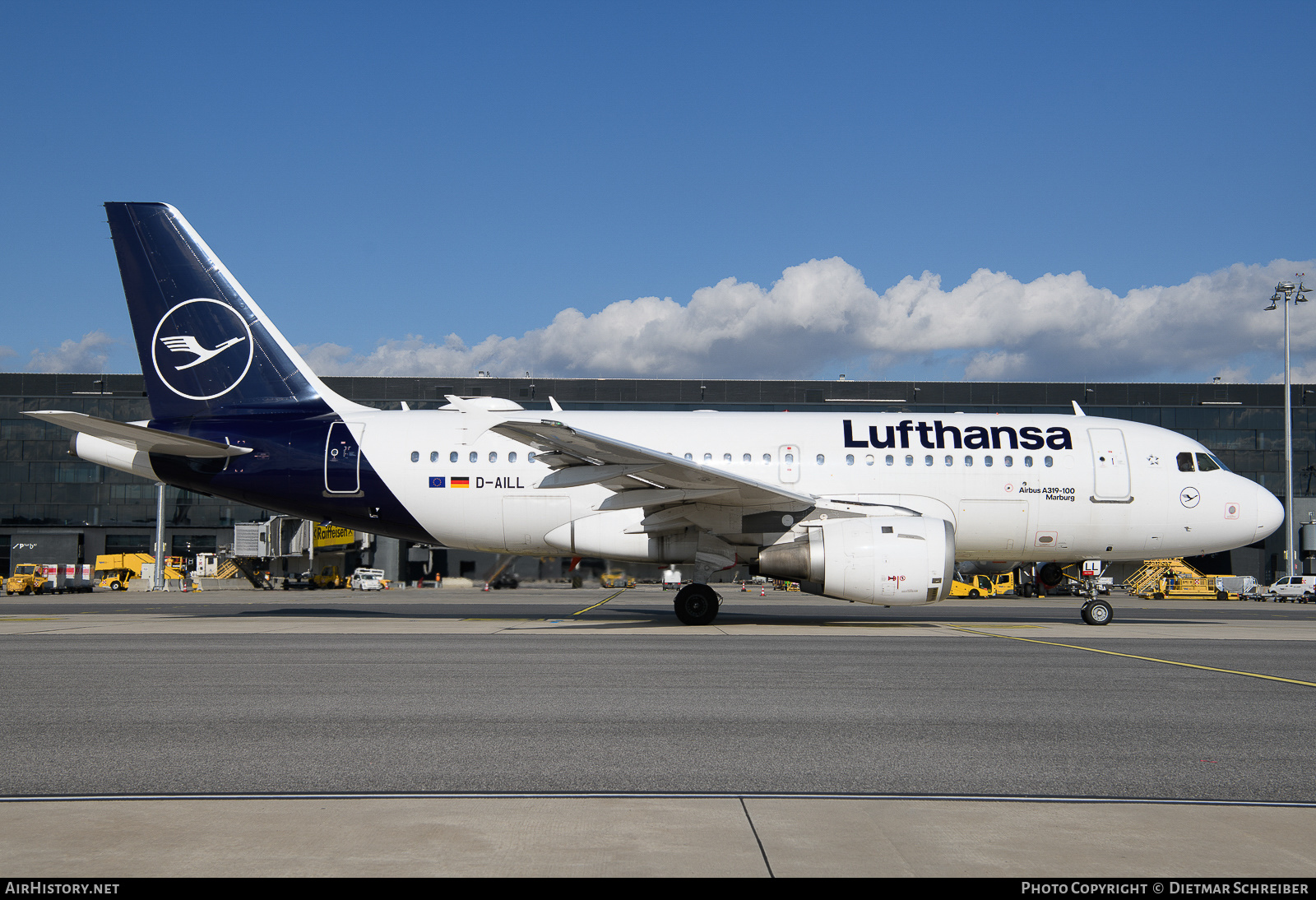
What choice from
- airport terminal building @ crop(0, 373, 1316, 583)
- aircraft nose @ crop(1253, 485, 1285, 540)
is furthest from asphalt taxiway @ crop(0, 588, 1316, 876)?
airport terminal building @ crop(0, 373, 1316, 583)

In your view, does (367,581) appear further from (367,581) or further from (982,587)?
(982,587)

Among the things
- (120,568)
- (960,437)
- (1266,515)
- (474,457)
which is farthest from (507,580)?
(120,568)

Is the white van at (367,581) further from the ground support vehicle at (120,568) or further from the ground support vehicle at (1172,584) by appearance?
the ground support vehicle at (1172,584)

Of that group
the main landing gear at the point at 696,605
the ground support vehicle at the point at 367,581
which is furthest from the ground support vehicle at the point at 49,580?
the main landing gear at the point at 696,605

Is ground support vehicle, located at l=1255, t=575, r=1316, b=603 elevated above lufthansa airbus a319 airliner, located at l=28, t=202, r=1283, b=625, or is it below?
below

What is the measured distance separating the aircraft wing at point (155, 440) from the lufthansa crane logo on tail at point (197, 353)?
110 centimetres

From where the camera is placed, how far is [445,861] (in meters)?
3.93

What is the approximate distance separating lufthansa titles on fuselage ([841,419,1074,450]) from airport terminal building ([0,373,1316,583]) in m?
35.8

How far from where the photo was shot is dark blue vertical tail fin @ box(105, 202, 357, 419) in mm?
19094

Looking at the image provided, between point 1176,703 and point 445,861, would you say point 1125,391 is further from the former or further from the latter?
point 445,861

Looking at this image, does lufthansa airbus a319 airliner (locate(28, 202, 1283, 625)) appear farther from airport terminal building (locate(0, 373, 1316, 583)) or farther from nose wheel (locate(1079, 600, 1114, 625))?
airport terminal building (locate(0, 373, 1316, 583))

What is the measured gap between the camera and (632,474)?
16.4 metres

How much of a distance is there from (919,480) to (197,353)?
15.0 m

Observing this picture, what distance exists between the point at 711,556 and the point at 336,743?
11.5m
